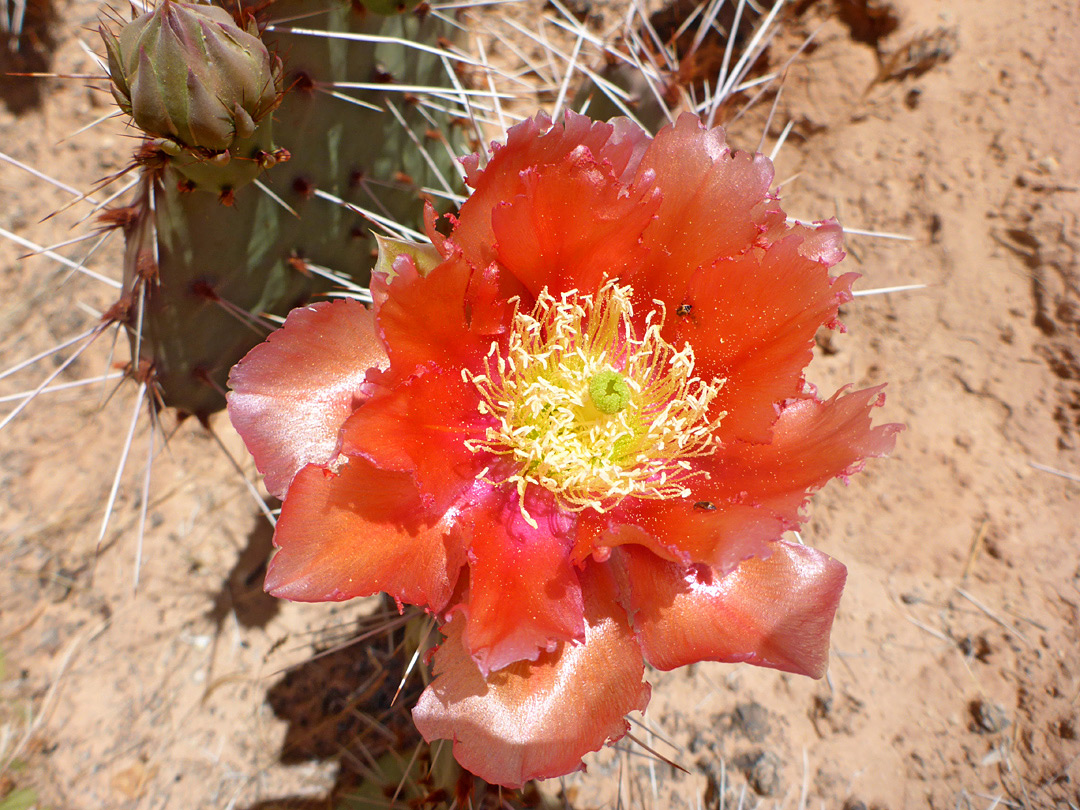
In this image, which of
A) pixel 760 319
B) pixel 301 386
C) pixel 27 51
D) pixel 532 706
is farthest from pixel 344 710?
pixel 27 51

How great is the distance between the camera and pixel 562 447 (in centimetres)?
103

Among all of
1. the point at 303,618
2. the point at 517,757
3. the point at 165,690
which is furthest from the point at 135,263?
the point at 165,690

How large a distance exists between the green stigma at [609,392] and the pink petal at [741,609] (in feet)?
0.69

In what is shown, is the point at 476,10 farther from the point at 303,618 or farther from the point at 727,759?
the point at 727,759

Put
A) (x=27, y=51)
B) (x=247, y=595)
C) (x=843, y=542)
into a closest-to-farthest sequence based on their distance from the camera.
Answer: (x=843, y=542) < (x=247, y=595) < (x=27, y=51)

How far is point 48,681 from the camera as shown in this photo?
1646mm

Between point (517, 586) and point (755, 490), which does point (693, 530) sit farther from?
point (517, 586)

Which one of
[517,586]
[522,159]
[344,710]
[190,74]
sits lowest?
[344,710]

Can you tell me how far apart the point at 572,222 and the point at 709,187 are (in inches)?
7.2

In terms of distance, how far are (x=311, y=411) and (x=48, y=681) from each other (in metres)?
1.34

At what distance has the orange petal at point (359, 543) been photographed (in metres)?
0.79

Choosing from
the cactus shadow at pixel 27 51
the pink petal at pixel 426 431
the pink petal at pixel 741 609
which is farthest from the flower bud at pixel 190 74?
the cactus shadow at pixel 27 51

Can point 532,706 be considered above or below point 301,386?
below

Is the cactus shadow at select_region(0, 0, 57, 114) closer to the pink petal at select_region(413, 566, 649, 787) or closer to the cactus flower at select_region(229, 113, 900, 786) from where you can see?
the cactus flower at select_region(229, 113, 900, 786)
